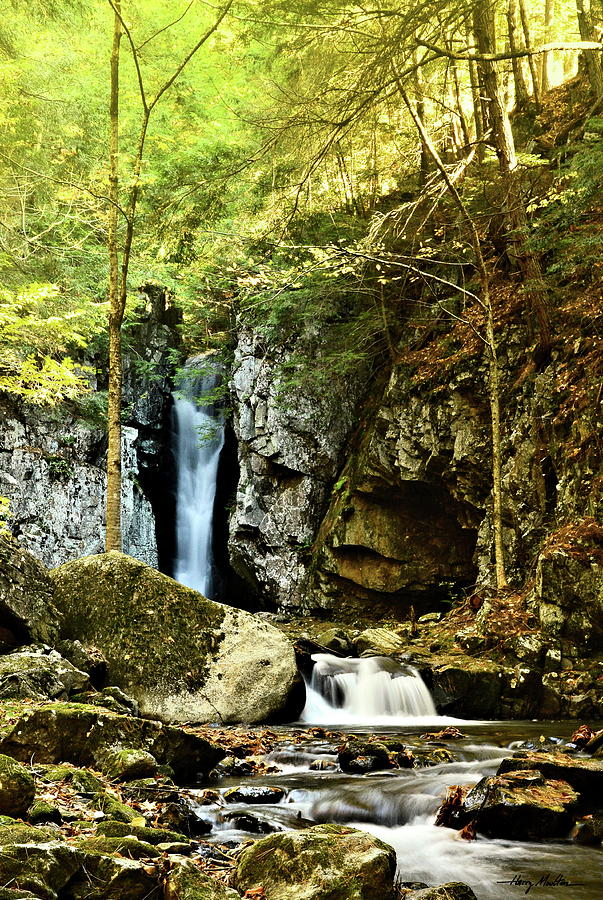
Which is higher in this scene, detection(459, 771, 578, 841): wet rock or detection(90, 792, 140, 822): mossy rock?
detection(90, 792, 140, 822): mossy rock

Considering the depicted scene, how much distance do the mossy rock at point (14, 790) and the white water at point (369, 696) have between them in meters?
5.75

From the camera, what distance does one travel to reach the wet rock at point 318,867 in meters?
2.62

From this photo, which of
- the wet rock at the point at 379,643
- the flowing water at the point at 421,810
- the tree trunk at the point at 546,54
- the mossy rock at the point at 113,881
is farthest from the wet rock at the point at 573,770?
the tree trunk at the point at 546,54

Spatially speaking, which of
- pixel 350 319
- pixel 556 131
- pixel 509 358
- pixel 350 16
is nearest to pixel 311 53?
pixel 350 16

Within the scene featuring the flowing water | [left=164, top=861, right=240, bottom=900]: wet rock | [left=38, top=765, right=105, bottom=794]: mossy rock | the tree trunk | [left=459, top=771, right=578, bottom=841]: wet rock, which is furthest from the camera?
the tree trunk

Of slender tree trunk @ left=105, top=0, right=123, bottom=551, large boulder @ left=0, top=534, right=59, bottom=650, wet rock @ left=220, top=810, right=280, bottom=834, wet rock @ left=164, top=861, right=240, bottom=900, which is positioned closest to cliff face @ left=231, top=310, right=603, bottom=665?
wet rock @ left=220, top=810, right=280, bottom=834

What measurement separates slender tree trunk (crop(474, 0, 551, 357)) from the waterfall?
10.1 meters

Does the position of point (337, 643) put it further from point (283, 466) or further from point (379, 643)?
point (283, 466)

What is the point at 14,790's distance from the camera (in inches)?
106

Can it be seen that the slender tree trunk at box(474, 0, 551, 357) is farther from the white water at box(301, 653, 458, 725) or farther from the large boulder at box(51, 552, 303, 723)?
the large boulder at box(51, 552, 303, 723)

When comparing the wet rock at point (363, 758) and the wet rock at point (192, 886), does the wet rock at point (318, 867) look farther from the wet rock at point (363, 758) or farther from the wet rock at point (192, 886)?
the wet rock at point (363, 758)

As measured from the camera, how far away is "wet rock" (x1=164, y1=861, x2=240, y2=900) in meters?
2.38

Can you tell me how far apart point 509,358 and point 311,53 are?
6675mm

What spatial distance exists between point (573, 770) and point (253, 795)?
2274mm
